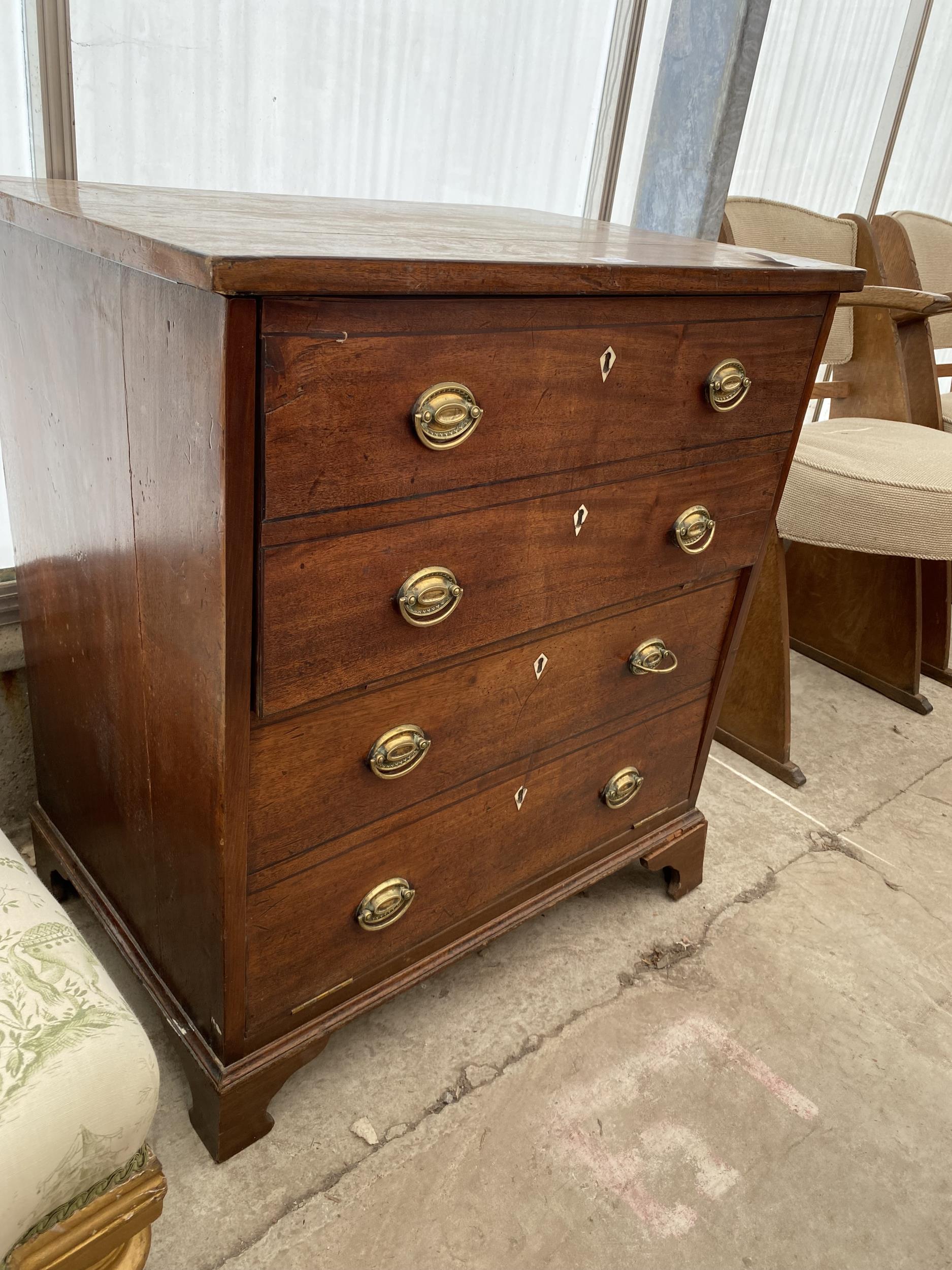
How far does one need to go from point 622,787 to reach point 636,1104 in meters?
0.47

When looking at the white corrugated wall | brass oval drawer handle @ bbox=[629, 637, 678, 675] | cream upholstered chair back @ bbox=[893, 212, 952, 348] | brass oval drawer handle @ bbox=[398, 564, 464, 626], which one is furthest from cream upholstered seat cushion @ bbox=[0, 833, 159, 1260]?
cream upholstered chair back @ bbox=[893, 212, 952, 348]

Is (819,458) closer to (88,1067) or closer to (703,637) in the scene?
(703,637)

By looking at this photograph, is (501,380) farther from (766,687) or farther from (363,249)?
(766,687)

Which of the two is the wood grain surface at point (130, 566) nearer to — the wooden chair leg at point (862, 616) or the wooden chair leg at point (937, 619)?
the wooden chair leg at point (862, 616)

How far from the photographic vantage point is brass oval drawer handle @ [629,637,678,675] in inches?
55.1

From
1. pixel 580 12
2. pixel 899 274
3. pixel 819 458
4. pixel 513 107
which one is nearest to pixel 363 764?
pixel 819 458

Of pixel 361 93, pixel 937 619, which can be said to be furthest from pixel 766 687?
pixel 361 93

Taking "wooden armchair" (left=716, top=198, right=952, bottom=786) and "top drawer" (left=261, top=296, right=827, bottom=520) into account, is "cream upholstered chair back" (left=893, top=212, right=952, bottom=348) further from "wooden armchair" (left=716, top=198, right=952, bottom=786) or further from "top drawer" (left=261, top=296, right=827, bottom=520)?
"top drawer" (left=261, top=296, right=827, bottom=520)

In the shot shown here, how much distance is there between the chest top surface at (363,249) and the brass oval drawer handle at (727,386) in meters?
0.09

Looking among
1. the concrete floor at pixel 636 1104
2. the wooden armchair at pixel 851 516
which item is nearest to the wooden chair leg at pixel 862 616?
the wooden armchair at pixel 851 516

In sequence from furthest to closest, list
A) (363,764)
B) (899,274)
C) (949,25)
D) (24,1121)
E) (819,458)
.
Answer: (949,25) → (899,274) → (819,458) → (363,764) → (24,1121)

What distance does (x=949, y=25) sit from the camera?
3400 millimetres

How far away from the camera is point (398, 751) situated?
1.12m

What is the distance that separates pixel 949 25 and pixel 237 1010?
4042mm
